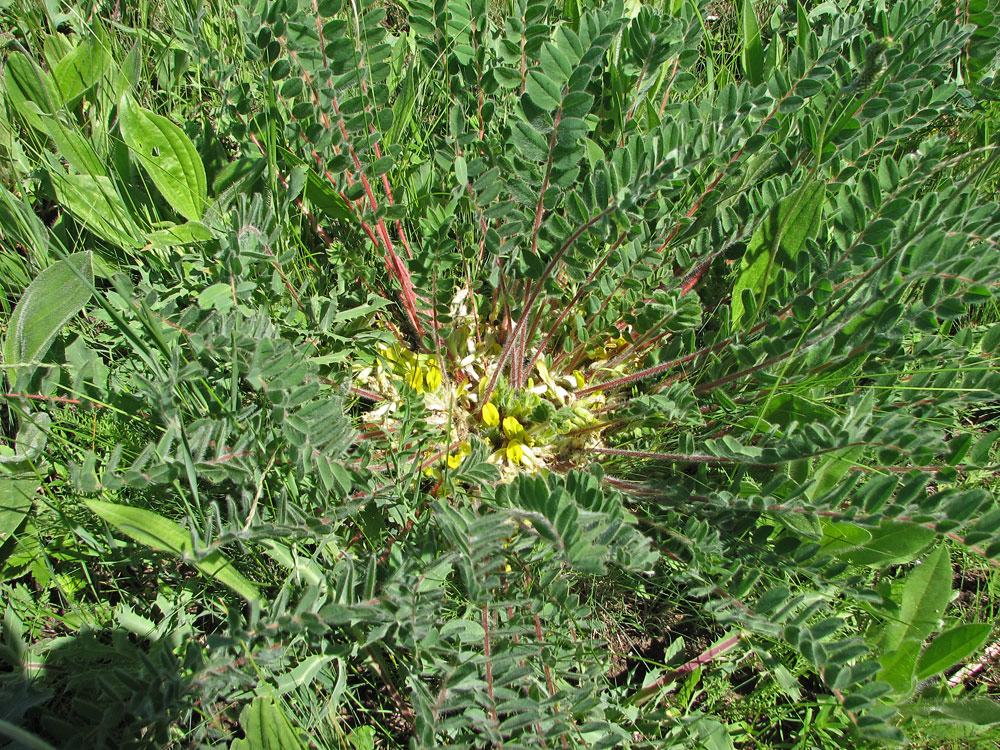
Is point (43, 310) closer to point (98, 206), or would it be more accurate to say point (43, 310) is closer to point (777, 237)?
point (98, 206)

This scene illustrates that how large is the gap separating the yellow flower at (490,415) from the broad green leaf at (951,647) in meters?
1.27

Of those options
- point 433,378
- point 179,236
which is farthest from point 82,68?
point 433,378

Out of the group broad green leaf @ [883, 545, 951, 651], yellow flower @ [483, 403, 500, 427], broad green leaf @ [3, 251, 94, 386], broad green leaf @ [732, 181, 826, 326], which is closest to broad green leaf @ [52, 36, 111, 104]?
broad green leaf @ [3, 251, 94, 386]

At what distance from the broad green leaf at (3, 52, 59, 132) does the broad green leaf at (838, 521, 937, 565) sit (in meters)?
2.53

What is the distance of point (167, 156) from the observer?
80.0 inches

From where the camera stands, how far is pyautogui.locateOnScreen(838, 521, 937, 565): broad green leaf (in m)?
1.68

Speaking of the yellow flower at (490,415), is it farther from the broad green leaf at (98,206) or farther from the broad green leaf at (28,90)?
the broad green leaf at (28,90)

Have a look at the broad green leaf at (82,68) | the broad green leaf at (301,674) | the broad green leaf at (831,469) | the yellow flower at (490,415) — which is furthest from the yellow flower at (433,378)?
the broad green leaf at (82,68)

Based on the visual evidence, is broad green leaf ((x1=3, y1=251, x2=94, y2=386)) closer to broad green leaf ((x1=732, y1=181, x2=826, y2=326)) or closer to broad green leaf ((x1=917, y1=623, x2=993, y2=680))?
broad green leaf ((x1=732, y1=181, x2=826, y2=326))

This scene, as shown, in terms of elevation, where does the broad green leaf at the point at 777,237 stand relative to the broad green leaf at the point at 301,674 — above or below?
above

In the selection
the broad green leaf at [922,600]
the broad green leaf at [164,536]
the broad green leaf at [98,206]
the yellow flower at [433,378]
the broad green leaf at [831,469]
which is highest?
the broad green leaf at [98,206]

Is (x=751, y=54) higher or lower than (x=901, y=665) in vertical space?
higher

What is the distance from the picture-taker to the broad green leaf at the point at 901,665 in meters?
1.67

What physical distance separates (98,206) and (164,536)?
1073 mm
